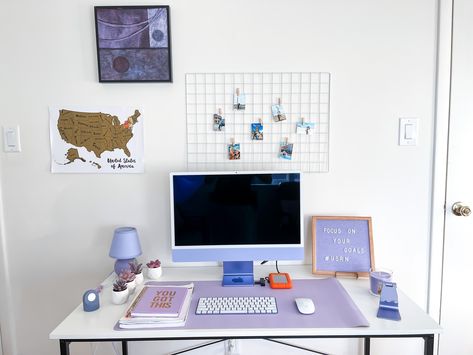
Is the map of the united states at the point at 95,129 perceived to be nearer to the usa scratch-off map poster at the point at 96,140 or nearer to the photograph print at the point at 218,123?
the usa scratch-off map poster at the point at 96,140

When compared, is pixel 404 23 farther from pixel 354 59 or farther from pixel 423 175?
pixel 423 175

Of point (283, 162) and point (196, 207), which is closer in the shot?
point (196, 207)

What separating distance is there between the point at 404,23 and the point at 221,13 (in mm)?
893

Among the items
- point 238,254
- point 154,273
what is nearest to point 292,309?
point 238,254

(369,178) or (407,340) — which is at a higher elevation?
(369,178)

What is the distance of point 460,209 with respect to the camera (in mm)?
1659

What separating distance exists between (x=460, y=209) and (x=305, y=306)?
1025mm

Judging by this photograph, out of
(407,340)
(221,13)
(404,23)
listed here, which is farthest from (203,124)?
(407,340)

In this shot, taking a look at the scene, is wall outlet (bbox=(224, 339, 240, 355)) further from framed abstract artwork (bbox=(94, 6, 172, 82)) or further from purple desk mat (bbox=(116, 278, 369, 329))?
framed abstract artwork (bbox=(94, 6, 172, 82))

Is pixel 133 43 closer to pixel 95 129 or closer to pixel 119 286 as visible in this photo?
pixel 95 129

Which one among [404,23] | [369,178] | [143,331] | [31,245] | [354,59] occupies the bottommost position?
[143,331]

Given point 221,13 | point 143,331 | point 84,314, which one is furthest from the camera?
point 221,13

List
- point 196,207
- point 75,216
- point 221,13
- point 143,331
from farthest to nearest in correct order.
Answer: point 75,216, point 221,13, point 196,207, point 143,331

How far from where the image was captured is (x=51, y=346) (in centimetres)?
176
